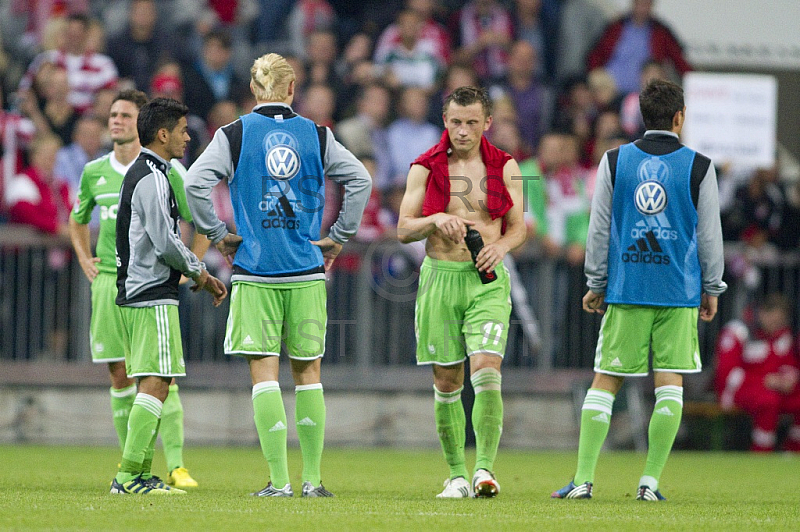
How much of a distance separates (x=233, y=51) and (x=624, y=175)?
886 centimetres

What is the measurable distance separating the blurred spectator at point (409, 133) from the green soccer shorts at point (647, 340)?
6578mm

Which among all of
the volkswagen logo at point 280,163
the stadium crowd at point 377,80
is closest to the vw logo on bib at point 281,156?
the volkswagen logo at point 280,163

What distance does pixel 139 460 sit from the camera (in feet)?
23.6

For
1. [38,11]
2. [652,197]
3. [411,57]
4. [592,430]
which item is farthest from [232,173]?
[38,11]

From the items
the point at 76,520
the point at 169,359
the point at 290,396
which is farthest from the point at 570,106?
the point at 76,520

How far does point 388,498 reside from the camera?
7375mm

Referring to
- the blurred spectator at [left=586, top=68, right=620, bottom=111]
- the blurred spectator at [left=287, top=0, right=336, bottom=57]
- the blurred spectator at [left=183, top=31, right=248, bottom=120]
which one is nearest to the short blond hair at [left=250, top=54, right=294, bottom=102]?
the blurred spectator at [left=183, top=31, right=248, bottom=120]

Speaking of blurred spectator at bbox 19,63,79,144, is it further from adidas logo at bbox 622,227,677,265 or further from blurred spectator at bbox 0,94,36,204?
adidas logo at bbox 622,227,677,265

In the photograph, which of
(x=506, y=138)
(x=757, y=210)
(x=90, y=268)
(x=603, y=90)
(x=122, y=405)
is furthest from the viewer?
(x=603, y=90)

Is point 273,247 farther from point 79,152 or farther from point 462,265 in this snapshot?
point 79,152

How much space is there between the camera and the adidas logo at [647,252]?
7414mm

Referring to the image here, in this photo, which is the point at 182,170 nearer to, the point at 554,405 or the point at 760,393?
the point at 554,405

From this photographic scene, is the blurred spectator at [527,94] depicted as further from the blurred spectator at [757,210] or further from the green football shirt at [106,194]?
the green football shirt at [106,194]

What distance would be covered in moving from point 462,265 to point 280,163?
1267 mm
